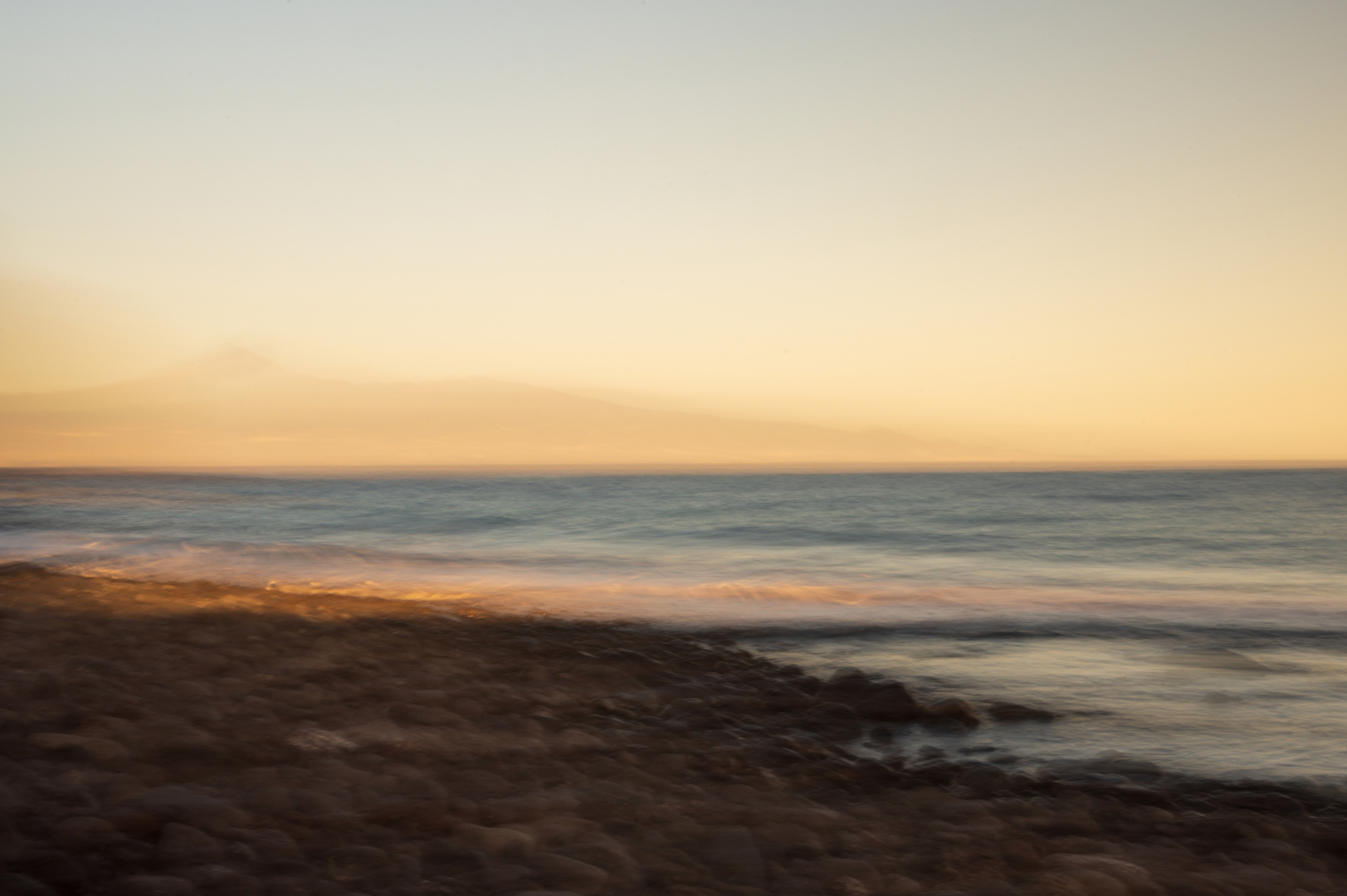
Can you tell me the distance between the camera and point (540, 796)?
440cm

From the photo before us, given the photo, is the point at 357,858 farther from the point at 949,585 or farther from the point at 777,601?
the point at 949,585

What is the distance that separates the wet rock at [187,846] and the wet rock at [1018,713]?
5.31 meters

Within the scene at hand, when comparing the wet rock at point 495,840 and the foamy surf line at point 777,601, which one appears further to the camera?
the foamy surf line at point 777,601

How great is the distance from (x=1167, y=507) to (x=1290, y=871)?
→ 1805 inches

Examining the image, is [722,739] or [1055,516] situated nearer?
[722,739]

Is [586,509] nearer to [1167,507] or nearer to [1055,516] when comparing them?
[1055,516]

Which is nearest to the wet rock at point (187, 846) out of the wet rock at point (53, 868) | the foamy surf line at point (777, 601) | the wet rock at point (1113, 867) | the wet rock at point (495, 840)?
the wet rock at point (53, 868)

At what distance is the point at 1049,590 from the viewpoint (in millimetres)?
15500

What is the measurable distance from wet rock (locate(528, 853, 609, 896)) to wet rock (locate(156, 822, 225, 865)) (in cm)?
131

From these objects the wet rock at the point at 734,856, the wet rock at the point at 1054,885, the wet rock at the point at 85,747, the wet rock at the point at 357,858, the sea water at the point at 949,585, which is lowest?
the sea water at the point at 949,585

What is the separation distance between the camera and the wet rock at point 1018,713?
6477mm

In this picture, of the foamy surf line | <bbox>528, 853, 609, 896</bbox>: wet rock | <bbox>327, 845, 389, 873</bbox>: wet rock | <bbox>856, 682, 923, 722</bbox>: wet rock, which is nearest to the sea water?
the foamy surf line

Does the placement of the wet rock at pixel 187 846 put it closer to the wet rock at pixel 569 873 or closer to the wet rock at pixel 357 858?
the wet rock at pixel 357 858

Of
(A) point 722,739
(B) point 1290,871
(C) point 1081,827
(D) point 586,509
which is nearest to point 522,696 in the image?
(A) point 722,739
